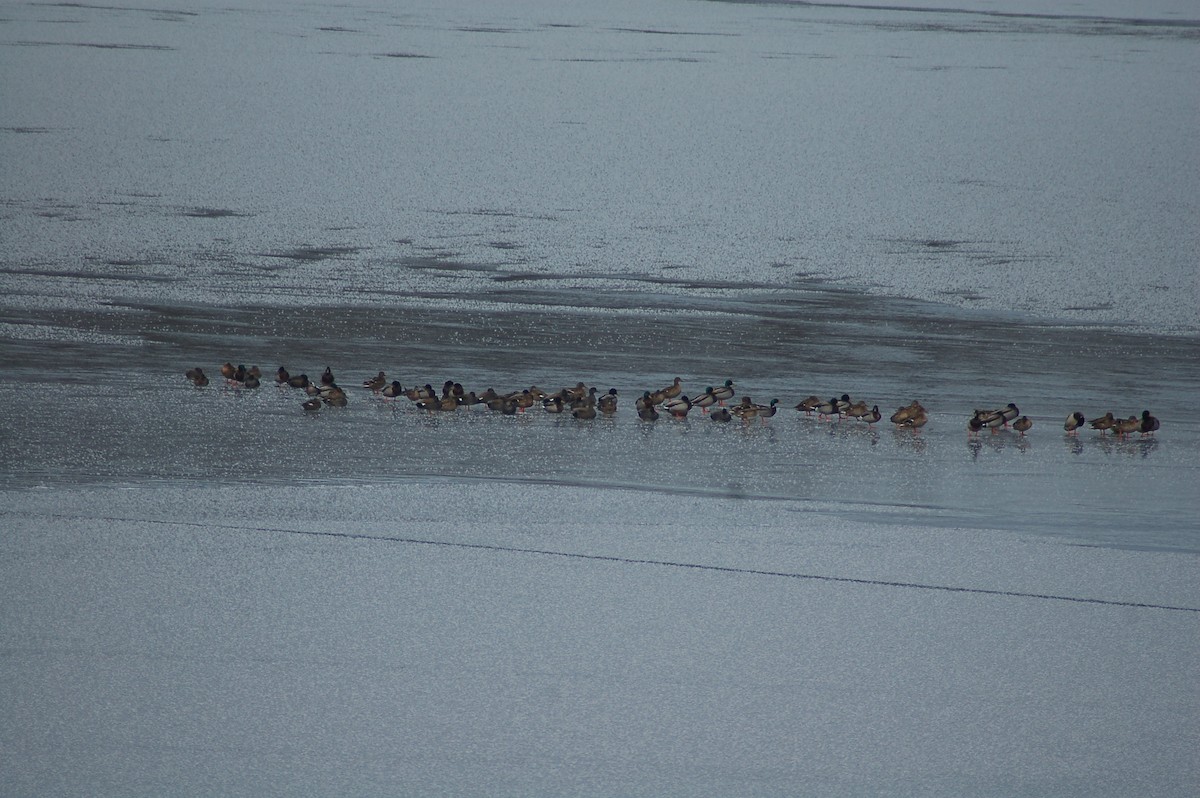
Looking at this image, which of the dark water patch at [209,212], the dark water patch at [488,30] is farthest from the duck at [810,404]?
the dark water patch at [488,30]

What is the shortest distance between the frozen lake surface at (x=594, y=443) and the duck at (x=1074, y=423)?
0.24ft

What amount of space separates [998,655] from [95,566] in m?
2.39

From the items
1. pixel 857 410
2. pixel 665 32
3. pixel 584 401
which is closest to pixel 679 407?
pixel 584 401

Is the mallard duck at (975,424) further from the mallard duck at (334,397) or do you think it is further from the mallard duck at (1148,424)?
the mallard duck at (334,397)

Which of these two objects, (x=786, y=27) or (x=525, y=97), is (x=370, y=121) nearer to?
(x=525, y=97)

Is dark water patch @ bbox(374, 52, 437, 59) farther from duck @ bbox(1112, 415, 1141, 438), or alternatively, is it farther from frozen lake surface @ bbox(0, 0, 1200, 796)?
duck @ bbox(1112, 415, 1141, 438)

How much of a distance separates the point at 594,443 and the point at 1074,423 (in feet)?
6.47

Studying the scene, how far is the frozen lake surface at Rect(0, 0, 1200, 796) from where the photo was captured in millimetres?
3139

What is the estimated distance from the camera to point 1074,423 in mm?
5930

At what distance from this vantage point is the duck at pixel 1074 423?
5934mm

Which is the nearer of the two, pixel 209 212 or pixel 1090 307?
pixel 1090 307

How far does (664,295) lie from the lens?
341 inches

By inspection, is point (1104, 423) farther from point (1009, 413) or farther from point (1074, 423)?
point (1009, 413)

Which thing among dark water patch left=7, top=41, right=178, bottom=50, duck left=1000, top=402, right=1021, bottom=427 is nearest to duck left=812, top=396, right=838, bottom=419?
duck left=1000, top=402, right=1021, bottom=427
